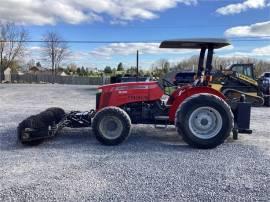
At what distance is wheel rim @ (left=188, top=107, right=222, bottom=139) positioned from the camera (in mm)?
7031

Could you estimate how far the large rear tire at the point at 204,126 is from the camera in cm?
694

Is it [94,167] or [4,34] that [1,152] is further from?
[4,34]

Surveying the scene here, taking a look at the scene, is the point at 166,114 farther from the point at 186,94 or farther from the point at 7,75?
the point at 7,75

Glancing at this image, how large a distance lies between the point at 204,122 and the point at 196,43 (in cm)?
A: 171

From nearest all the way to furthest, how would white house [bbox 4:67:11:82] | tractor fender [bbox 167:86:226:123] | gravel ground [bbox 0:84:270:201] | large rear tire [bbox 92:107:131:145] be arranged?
1. gravel ground [bbox 0:84:270:201]
2. large rear tire [bbox 92:107:131:145]
3. tractor fender [bbox 167:86:226:123]
4. white house [bbox 4:67:11:82]

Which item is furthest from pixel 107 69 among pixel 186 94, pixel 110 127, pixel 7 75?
pixel 110 127

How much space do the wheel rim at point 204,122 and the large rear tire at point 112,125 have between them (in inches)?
51.8

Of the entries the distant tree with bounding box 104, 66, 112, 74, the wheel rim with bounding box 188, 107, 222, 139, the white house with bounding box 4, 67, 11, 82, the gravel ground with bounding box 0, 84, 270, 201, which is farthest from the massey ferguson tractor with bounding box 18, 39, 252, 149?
the distant tree with bounding box 104, 66, 112, 74

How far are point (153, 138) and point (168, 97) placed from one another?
1.01 metres

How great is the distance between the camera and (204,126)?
709 cm

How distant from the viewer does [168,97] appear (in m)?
8.10

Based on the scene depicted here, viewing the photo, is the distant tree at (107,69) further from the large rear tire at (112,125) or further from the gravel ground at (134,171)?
the large rear tire at (112,125)

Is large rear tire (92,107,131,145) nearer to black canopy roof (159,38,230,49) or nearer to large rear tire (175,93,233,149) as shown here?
large rear tire (175,93,233,149)

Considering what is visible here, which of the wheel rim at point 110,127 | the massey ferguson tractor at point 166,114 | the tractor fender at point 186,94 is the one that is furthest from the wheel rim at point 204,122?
the wheel rim at point 110,127
